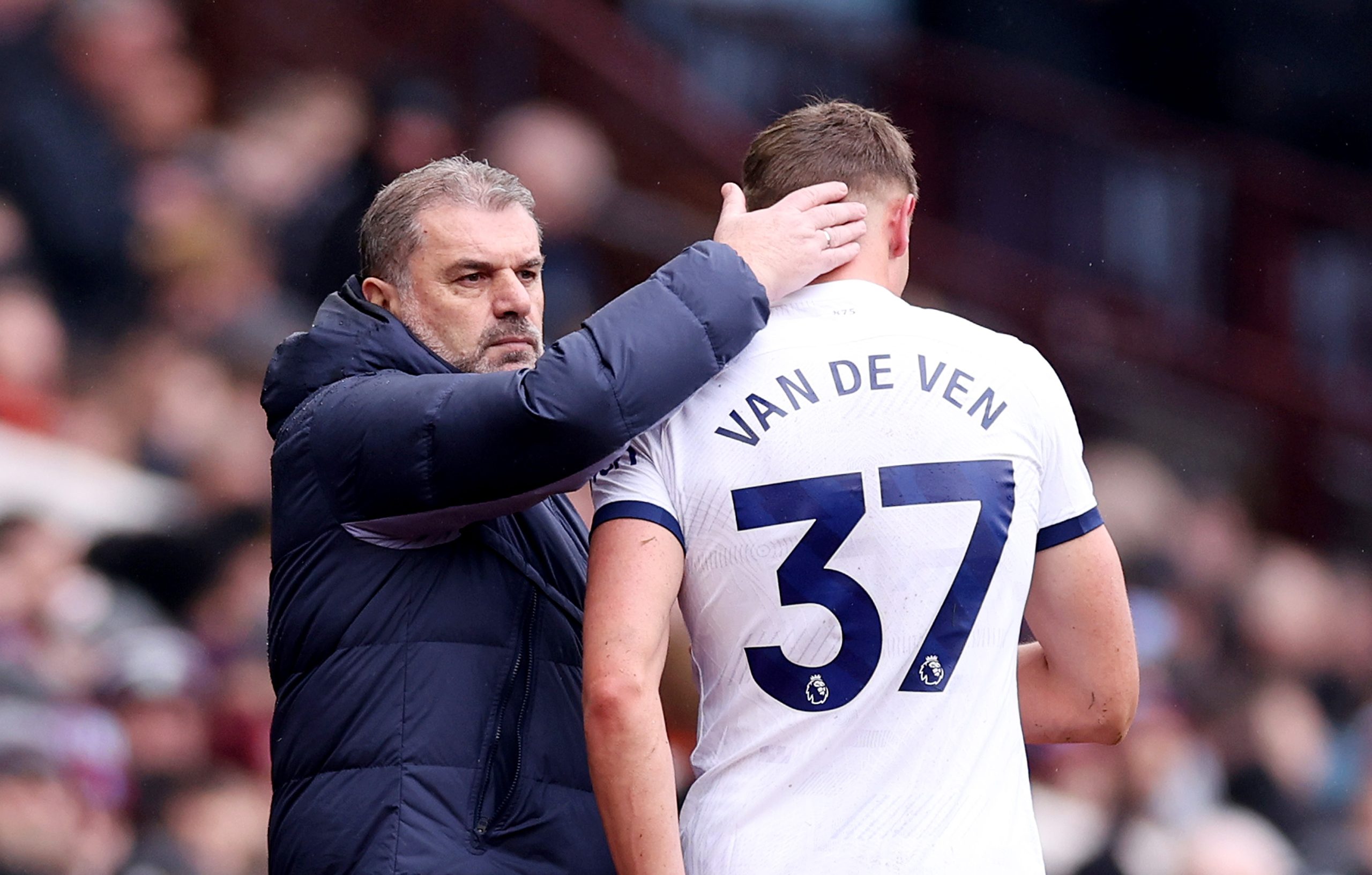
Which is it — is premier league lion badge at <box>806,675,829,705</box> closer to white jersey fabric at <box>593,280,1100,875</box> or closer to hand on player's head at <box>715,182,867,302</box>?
white jersey fabric at <box>593,280,1100,875</box>

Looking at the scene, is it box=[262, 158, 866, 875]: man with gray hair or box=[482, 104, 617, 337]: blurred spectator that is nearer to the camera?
box=[262, 158, 866, 875]: man with gray hair

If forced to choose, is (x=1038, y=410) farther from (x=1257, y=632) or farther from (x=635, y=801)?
(x=1257, y=632)

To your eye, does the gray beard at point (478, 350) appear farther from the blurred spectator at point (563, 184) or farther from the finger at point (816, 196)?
the blurred spectator at point (563, 184)

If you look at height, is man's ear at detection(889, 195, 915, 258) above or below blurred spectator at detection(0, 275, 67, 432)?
below

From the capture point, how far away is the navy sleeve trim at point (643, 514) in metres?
1.64

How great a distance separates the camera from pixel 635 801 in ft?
5.17

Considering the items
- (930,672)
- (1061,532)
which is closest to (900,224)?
(1061,532)

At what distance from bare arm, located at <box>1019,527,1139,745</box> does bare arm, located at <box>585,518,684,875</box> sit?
474 millimetres

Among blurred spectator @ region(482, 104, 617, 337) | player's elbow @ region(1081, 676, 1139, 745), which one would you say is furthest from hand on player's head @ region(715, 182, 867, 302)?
blurred spectator @ region(482, 104, 617, 337)

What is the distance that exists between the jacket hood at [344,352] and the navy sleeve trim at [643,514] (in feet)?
1.06

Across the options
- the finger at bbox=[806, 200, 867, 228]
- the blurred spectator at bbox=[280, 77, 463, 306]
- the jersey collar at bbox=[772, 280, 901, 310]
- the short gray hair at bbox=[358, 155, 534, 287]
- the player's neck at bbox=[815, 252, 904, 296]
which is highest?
the blurred spectator at bbox=[280, 77, 463, 306]

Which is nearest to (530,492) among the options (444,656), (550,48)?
(444,656)

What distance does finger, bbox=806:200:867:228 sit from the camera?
1746mm

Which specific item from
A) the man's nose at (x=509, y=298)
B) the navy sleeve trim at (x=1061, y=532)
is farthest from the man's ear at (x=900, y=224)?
the man's nose at (x=509, y=298)
